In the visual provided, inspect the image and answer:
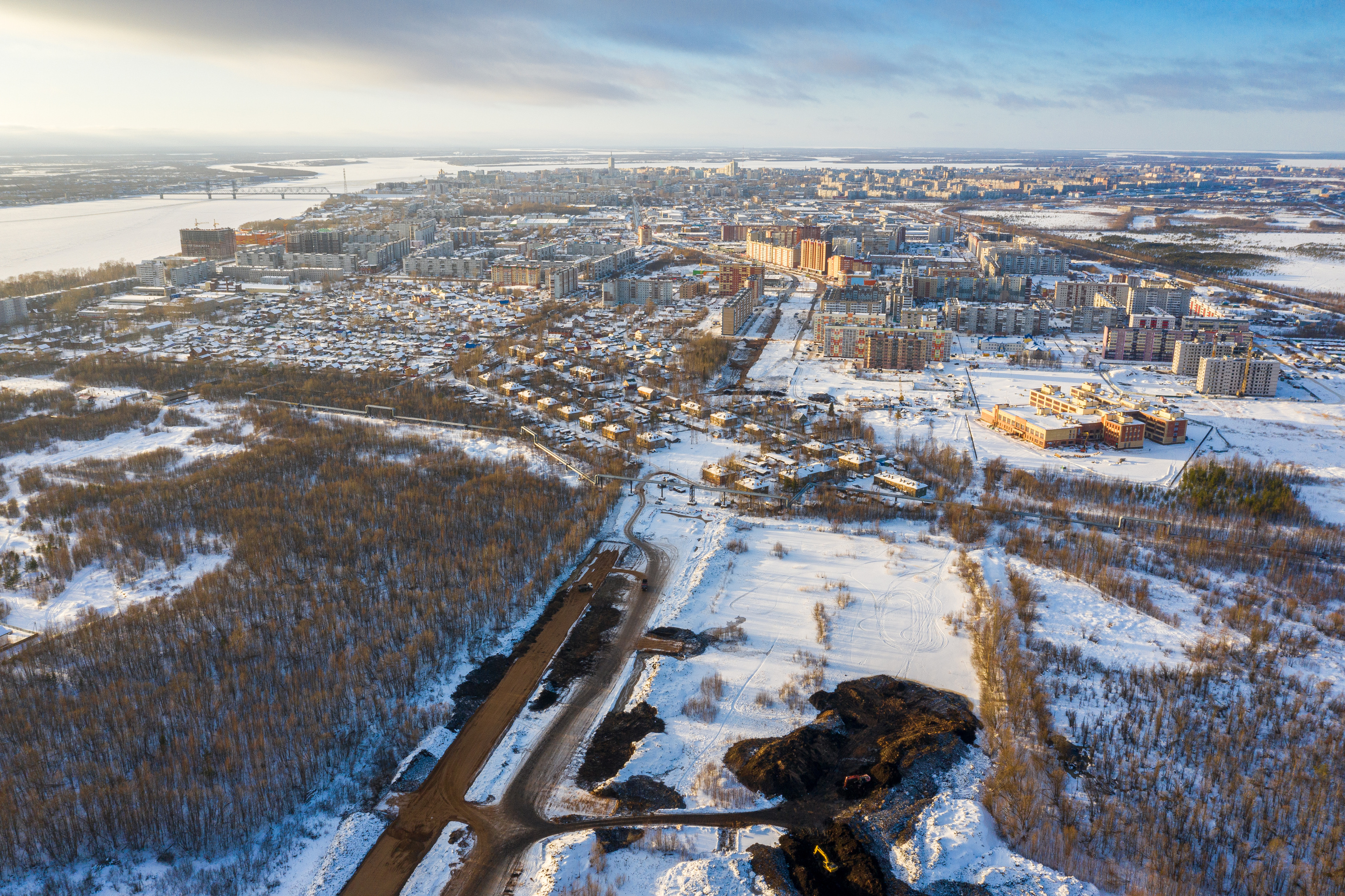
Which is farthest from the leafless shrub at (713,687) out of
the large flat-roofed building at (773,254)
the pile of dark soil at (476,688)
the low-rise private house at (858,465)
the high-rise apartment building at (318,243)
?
the high-rise apartment building at (318,243)

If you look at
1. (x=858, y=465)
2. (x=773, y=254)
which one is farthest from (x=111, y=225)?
(x=858, y=465)

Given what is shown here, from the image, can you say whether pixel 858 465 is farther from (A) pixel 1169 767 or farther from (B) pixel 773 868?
(B) pixel 773 868

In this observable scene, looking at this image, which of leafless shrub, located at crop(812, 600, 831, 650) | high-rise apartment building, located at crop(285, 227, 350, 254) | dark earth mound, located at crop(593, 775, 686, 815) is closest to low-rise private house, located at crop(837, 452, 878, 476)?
leafless shrub, located at crop(812, 600, 831, 650)

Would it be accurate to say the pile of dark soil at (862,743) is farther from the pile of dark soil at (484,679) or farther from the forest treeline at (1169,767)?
the pile of dark soil at (484,679)

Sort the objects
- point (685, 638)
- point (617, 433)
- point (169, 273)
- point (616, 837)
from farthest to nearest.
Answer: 1. point (169, 273)
2. point (617, 433)
3. point (685, 638)
4. point (616, 837)

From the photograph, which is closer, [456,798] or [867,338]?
[456,798]

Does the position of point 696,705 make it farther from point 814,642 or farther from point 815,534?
point 815,534

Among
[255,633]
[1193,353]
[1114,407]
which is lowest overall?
[255,633]
